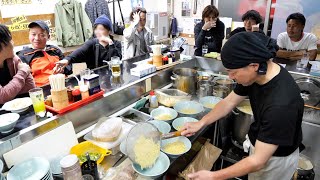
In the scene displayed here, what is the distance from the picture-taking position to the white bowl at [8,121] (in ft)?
3.90

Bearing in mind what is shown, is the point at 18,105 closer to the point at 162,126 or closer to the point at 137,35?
the point at 162,126

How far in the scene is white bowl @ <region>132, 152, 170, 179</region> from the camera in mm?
1225

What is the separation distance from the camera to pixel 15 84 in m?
1.62

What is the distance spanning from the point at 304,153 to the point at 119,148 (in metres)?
1.86

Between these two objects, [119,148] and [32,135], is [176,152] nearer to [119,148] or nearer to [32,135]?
[119,148]

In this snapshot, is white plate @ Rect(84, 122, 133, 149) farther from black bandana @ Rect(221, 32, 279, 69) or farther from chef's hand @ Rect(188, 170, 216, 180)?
black bandana @ Rect(221, 32, 279, 69)

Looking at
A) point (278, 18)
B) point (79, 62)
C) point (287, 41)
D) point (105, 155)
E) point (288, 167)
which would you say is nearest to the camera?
point (105, 155)

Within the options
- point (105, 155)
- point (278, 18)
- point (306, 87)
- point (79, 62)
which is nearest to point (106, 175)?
point (105, 155)

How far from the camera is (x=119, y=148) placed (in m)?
1.39

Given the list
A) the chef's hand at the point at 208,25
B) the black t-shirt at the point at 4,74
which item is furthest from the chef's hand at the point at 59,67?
the chef's hand at the point at 208,25

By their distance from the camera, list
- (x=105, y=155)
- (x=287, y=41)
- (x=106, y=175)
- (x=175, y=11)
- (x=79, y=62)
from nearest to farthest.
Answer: (x=106, y=175) < (x=105, y=155) < (x=79, y=62) < (x=287, y=41) < (x=175, y=11)

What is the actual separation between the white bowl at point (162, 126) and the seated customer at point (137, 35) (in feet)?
6.77

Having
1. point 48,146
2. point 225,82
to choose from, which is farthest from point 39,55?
point 225,82

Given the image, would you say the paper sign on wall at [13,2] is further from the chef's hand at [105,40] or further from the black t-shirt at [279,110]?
the black t-shirt at [279,110]
